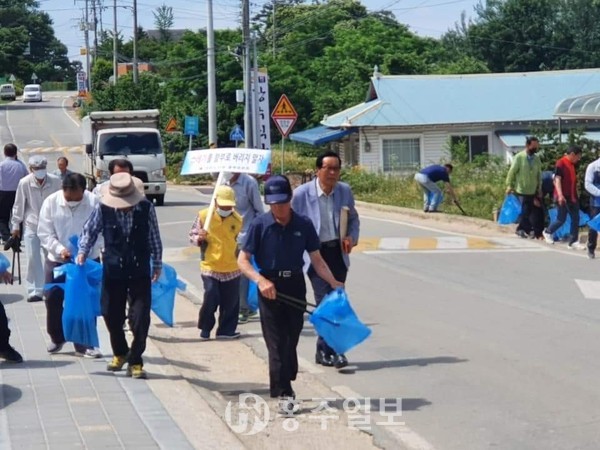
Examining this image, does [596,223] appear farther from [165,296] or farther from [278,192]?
[278,192]

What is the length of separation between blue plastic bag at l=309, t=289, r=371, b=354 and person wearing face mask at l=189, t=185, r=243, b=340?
9.62 feet

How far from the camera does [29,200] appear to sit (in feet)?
44.9

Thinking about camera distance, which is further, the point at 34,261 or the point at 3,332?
the point at 34,261

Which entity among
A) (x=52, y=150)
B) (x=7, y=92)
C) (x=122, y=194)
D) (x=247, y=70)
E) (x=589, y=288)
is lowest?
(x=589, y=288)

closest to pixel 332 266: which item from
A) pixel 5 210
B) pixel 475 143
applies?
pixel 5 210

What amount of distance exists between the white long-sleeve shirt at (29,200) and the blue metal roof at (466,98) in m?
32.9

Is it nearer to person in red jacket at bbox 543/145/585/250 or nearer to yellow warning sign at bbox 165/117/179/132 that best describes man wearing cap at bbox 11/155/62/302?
person in red jacket at bbox 543/145/585/250

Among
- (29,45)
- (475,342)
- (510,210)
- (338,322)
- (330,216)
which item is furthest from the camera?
(29,45)

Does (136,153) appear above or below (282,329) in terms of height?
above

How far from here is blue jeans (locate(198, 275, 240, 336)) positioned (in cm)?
1199

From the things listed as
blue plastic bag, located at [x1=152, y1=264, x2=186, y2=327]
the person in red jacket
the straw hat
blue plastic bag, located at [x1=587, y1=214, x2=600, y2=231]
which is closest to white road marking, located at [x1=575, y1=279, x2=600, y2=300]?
blue plastic bag, located at [x1=587, y1=214, x2=600, y2=231]

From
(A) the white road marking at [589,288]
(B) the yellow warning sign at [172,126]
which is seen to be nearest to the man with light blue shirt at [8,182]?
(A) the white road marking at [589,288]

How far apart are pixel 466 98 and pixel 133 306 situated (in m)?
40.7

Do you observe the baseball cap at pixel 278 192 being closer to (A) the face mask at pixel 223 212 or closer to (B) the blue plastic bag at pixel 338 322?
(B) the blue plastic bag at pixel 338 322
